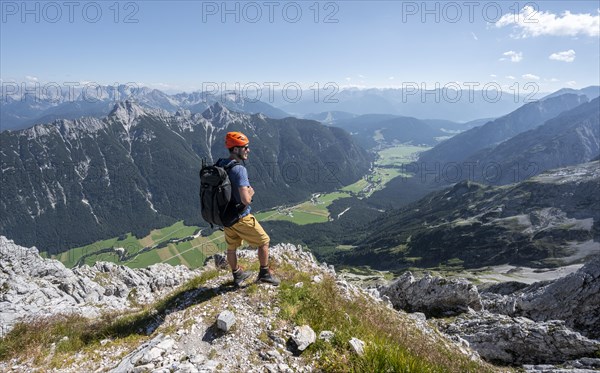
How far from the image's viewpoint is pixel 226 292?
38.7 feet

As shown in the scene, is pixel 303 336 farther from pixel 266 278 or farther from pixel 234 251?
pixel 234 251

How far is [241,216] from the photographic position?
36.9ft

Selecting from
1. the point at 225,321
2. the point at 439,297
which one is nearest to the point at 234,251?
the point at 225,321

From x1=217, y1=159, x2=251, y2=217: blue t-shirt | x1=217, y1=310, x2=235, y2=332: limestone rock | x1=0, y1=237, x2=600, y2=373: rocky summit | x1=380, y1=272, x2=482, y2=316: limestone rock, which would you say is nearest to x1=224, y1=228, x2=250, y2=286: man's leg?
x1=0, y1=237, x2=600, y2=373: rocky summit

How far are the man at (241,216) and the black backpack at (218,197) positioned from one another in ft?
0.73

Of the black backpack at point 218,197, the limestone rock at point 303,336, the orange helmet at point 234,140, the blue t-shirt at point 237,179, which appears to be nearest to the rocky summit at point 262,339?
the limestone rock at point 303,336

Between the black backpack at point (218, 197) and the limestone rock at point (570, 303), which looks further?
the limestone rock at point (570, 303)

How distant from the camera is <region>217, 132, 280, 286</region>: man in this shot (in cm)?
1088

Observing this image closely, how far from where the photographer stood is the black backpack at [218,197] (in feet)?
34.4

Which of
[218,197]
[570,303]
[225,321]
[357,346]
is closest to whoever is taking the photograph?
[357,346]

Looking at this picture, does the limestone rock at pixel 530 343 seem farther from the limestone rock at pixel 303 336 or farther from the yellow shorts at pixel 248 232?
the yellow shorts at pixel 248 232

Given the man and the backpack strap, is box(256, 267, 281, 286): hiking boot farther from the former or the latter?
the backpack strap

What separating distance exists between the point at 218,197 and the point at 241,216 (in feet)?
3.68

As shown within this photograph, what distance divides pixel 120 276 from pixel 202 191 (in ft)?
134
